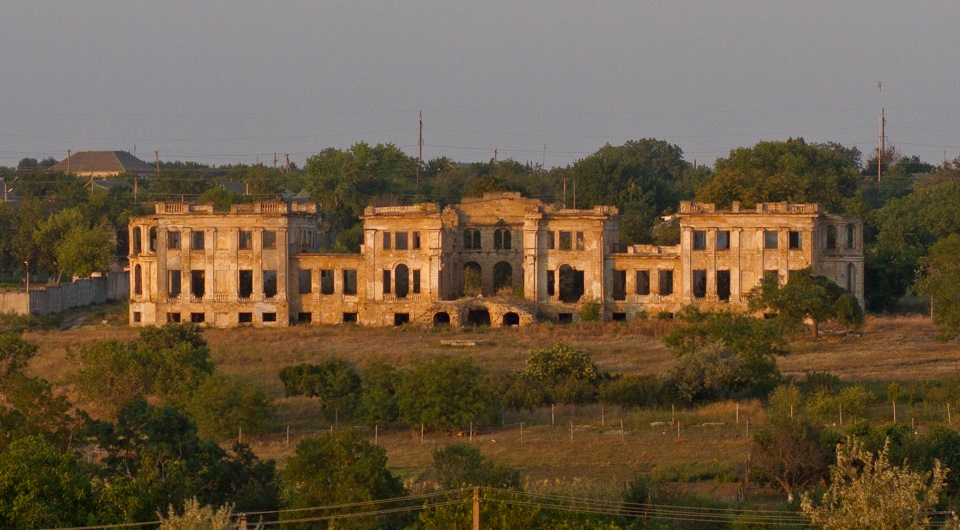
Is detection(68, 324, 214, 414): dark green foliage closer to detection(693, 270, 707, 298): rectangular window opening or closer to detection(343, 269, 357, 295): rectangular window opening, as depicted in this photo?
detection(343, 269, 357, 295): rectangular window opening

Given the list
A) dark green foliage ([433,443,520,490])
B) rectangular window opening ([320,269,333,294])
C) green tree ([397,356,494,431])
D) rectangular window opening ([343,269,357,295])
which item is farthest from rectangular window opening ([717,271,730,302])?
dark green foliage ([433,443,520,490])

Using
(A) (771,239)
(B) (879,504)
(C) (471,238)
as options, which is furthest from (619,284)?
(B) (879,504)

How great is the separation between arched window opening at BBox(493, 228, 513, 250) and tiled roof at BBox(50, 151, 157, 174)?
208 ft

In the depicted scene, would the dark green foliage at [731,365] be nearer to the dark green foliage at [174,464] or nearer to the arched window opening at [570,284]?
the dark green foliage at [174,464]

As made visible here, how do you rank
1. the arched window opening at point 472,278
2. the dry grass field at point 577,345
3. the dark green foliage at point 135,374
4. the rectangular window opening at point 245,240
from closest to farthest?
the dry grass field at point 577,345 → the dark green foliage at point 135,374 → the rectangular window opening at point 245,240 → the arched window opening at point 472,278

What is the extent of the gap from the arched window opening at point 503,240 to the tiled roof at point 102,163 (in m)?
63.3

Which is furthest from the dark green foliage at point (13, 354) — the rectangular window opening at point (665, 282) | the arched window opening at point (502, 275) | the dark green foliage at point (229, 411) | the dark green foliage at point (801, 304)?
the arched window opening at point (502, 275)

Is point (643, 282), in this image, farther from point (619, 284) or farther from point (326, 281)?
point (326, 281)

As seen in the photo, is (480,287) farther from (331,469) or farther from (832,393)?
(331,469)

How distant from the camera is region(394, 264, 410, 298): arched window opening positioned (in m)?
58.3

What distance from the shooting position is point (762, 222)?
182ft

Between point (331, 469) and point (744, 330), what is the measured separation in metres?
19.5

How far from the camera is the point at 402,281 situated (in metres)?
59.7

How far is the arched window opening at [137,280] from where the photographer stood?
2336 inches
